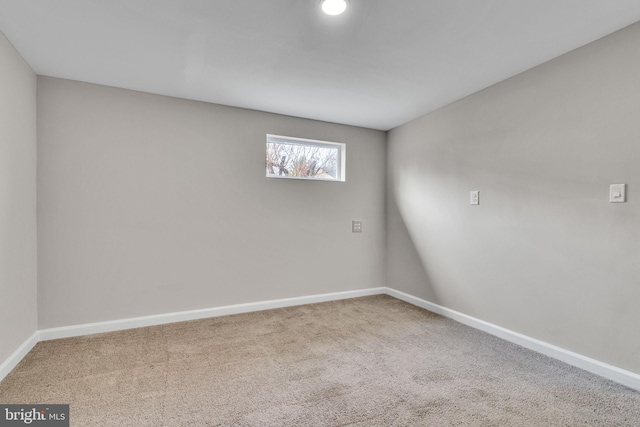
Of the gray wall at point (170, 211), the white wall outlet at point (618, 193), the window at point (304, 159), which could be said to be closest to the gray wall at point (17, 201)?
the gray wall at point (170, 211)

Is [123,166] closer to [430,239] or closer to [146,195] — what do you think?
[146,195]

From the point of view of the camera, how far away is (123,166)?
2.79 meters

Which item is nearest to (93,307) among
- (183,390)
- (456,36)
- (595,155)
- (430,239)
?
(183,390)

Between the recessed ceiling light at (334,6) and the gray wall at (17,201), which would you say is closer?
the recessed ceiling light at (334,6)

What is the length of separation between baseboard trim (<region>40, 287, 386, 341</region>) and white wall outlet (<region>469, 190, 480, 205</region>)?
1.73m

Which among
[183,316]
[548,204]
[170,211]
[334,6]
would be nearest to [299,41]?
[334,6]

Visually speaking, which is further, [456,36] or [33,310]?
[33,310]

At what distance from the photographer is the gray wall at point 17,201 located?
6.52 ft

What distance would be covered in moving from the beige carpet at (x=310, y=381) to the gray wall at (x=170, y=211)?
442 mm

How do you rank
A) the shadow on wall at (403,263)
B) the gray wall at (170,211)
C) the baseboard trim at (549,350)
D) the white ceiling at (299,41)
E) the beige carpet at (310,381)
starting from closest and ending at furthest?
1. the beige carpet at (310,381)
2. the white ceiling at (299,41)
3. the baseboard trim at (549,350)
4. the gray wall at (170,211)
5. the shadow on wall at (403,263)

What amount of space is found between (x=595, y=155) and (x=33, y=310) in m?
4.23

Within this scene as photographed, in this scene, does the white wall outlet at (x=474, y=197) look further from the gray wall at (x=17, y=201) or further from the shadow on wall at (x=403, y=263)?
the gray wall at (x=17, y=201)

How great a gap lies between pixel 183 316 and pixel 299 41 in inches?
103

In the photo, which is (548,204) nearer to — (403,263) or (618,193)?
(618,193)
